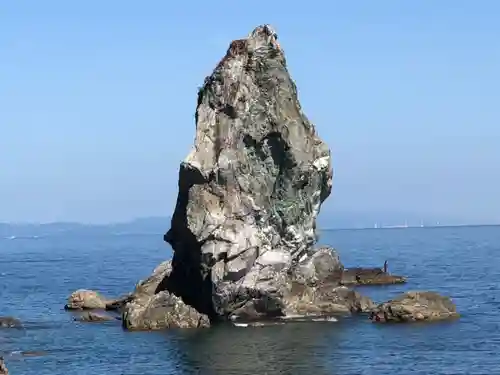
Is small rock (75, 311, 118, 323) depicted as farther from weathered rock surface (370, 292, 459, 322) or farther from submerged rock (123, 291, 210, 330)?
weathered rock surface (370, 292, 459, 322)

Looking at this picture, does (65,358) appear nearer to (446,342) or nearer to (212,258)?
(212,258)

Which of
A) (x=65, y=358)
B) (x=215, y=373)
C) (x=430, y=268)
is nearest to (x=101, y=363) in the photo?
(x=65, y=358)

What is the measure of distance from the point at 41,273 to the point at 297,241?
85.8 meters

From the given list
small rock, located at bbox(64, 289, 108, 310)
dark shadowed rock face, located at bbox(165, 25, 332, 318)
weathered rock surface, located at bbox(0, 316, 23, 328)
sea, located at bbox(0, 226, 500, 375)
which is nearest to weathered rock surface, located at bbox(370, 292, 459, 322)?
sea, located at bbox(0, 226, 500, 375)

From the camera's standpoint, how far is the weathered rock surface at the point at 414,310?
248ft

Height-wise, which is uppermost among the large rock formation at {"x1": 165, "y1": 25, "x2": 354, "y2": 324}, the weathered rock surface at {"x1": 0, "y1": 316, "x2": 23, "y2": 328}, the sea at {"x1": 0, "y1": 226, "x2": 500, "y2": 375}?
the large rock formation at {"x1": 165, "y1": 25, "x2": 354, "y2": 324}

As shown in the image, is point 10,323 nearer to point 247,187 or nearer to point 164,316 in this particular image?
point 164,316

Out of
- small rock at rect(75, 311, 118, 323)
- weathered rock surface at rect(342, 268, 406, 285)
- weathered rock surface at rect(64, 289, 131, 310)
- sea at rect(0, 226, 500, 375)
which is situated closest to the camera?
sea at rect(0, 226, 500, 375)

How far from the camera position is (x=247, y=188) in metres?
78.8

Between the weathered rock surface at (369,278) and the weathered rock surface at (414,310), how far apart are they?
41255 millimetres

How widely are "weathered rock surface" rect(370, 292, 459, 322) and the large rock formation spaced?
286 inches

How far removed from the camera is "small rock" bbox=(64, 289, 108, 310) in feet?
313

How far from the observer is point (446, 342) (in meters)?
65.8

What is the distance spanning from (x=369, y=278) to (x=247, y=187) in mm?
46762
